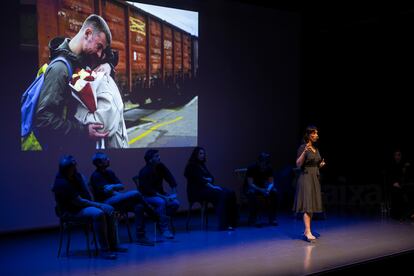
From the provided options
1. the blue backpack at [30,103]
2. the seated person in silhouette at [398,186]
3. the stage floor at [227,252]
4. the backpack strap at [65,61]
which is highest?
the backpack strap at [65,61]

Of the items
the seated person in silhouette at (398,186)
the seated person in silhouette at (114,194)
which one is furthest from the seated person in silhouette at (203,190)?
the seated person in silhouette at (398,186)

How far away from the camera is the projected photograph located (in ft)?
22.8

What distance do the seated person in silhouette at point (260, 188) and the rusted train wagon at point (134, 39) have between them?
5.54ft

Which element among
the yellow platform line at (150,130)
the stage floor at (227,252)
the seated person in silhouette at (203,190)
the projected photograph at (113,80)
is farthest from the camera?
the yellow platform line at (150,130)

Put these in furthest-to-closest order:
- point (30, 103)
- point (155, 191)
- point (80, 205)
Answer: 1. point (30, 103)
2. point (155, 191)
3. point (80, 205)

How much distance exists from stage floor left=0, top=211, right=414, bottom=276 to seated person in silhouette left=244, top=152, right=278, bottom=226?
0.78ft

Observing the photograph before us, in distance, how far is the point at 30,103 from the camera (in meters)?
6.86

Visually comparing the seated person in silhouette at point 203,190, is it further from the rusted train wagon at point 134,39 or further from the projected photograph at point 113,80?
the rusted train wagon at point 134,39

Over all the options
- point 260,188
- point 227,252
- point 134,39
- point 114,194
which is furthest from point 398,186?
point 114,194

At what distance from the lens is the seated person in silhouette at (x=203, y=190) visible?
23.2 ft

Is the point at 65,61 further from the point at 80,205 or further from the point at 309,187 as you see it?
the point at 309,187

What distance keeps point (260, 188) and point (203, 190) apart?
0.74 metres

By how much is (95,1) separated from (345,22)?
439 cm

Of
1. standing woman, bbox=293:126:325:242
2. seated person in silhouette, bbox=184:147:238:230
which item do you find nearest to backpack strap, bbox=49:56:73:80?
seated person in silhouette, bbox=184:147:238:230
